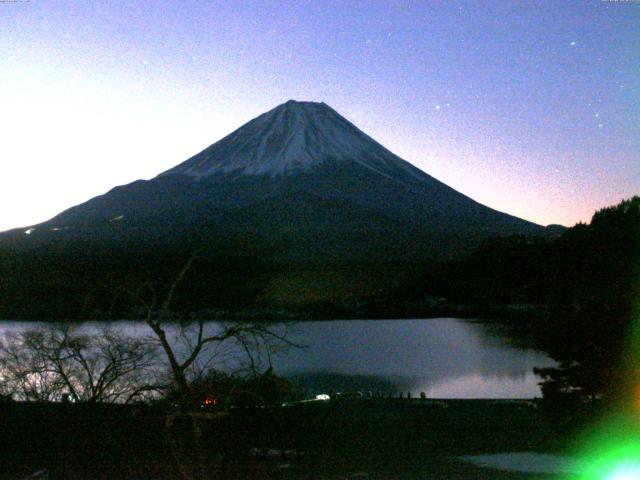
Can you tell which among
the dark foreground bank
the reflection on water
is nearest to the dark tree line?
the dark foreground bank

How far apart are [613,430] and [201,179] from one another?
5677 centimetres

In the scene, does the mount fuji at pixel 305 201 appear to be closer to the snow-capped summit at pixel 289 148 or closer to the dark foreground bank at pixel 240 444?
the snow-capped summit at pixel 289 148

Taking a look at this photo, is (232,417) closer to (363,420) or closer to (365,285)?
(363,420)

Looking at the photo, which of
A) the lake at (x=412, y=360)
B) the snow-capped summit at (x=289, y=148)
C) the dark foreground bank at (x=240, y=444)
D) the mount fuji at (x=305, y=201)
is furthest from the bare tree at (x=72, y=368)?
the snow-capped summit at (x=289, y=148)

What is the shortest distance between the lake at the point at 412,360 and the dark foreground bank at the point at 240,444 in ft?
22.6

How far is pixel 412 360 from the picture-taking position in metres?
25.8

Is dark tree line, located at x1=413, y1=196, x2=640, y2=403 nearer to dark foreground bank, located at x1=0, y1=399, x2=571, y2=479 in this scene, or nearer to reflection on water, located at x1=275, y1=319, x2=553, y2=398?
dark foreground bank, located at x1=0, y1=399, x2=571, y2=479

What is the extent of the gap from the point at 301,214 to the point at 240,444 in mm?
49428

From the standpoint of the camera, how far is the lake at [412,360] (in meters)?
18.8

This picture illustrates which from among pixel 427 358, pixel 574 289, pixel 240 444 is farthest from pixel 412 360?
pixel 240 444

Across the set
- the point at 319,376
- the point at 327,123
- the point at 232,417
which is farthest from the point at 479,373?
the point at 327,123

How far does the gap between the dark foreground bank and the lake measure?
6.89 metres

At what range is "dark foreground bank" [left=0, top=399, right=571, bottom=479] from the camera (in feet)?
15.5

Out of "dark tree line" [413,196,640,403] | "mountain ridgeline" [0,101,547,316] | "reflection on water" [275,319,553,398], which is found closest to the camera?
"dark tree line" [413,196,640,403]
